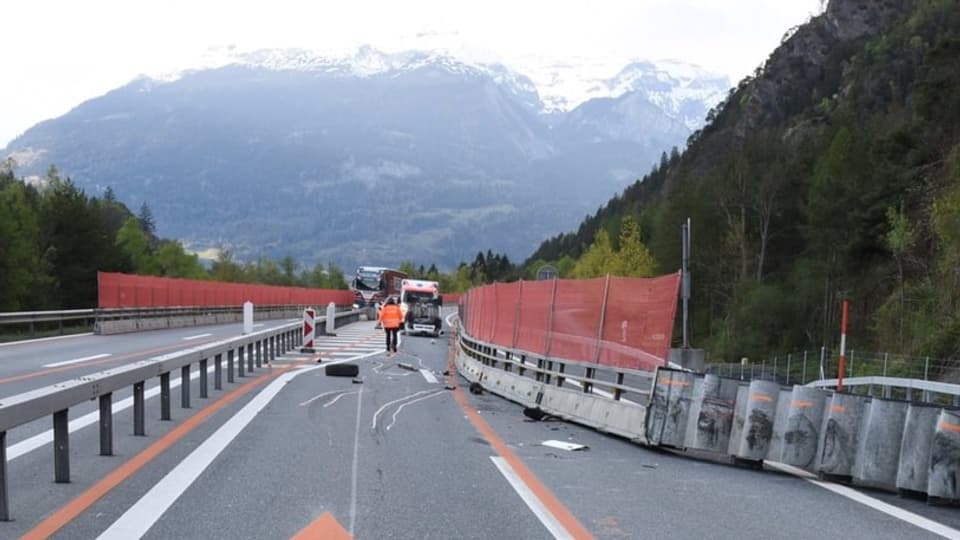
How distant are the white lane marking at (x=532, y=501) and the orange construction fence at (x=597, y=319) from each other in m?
3.48

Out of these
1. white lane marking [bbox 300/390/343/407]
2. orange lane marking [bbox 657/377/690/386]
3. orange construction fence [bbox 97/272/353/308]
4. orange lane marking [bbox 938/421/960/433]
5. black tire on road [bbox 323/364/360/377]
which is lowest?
orange construction fence [bbox 97/272/353/308]

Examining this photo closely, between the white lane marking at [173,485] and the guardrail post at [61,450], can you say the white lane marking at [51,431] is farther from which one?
the white lane marking at [173,485]

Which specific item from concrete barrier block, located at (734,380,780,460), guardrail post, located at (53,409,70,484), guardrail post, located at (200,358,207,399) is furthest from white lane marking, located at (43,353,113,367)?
concrete barrier block, located at (734,380,780,460)

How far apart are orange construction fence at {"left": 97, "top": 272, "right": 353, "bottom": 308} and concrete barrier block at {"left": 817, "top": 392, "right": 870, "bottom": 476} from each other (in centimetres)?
3383

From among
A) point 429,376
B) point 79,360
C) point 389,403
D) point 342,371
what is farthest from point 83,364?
point 389,403

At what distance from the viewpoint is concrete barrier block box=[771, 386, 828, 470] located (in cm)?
1046

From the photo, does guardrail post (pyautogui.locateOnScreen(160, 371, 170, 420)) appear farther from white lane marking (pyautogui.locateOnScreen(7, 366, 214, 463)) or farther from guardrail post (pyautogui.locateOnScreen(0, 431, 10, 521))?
guardrail post (pyautogui.locateOnScreen(0, 431, 10, 521))

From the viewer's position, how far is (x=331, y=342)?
37719 millimetres

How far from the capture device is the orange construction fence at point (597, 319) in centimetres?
1309

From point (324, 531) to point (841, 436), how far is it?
5.70 metres

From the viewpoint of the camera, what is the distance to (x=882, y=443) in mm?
9875

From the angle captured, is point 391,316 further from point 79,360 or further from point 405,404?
point 405,404

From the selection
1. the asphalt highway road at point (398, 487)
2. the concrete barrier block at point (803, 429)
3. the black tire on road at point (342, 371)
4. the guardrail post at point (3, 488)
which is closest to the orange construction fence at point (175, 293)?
the black tire on road at point (342, 371)

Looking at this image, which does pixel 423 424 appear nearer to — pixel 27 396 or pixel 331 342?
pixel 27 396
